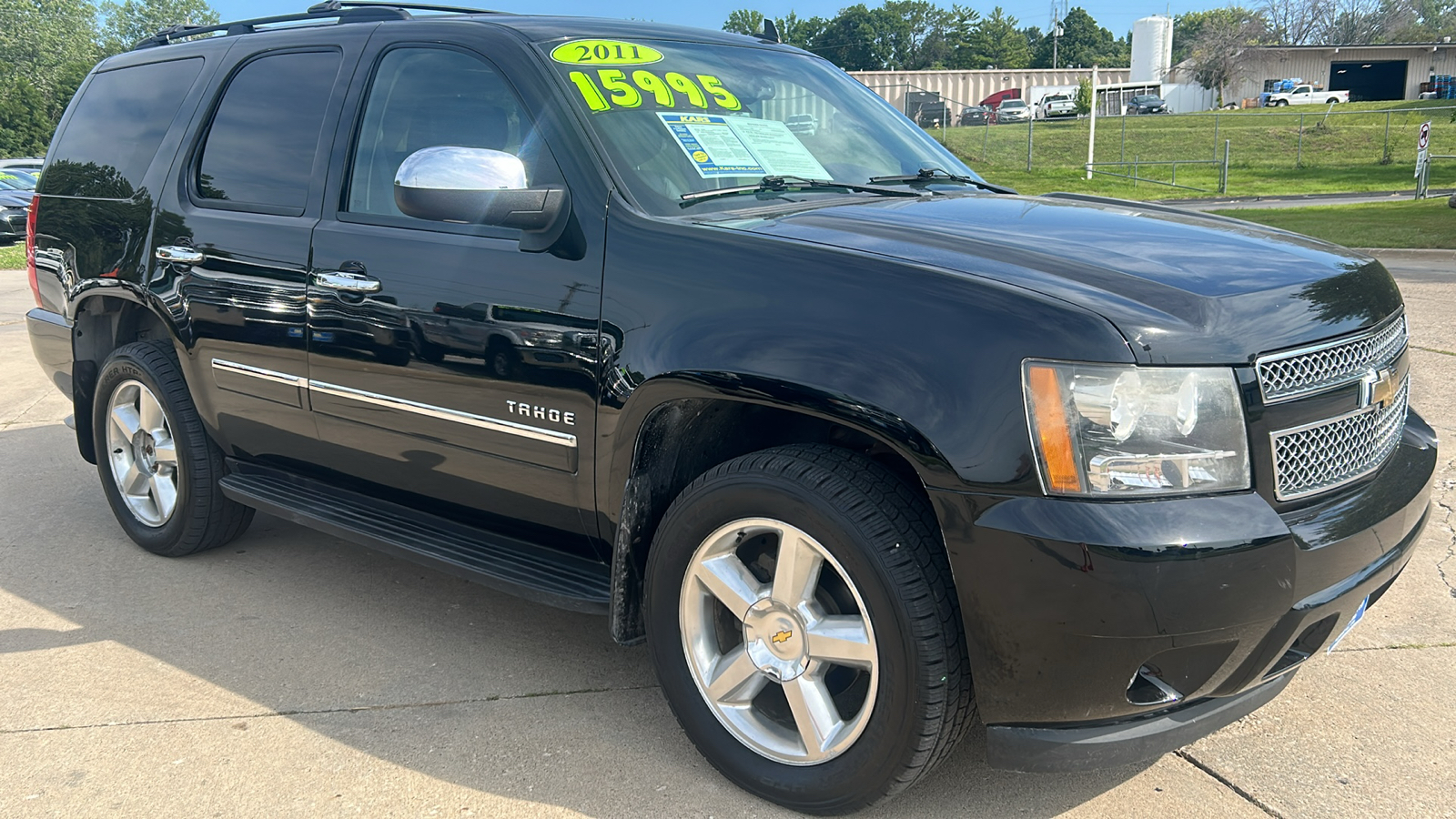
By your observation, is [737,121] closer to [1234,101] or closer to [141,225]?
[141,225]

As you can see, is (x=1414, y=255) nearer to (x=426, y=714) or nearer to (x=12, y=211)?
(x=426, y=714)

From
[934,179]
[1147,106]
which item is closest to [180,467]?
[934,179]

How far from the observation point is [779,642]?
2.68 metres

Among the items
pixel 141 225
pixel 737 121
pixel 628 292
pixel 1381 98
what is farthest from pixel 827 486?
pixel 1381 98

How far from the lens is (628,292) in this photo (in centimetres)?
282

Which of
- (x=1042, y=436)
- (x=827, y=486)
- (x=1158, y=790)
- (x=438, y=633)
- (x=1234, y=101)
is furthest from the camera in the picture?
(x=1234, y=101)

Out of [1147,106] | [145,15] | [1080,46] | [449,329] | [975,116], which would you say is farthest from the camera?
[1080,46]

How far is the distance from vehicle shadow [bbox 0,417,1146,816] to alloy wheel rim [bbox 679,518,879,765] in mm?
205

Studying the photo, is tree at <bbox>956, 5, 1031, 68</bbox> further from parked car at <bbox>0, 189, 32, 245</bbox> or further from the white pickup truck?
parked car at <bbox>0, 189, 32, 245</bbox>

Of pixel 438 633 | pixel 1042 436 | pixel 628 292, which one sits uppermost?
pixel 628 292

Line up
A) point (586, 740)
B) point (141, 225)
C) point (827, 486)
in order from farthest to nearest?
point (141, 225), point (586, 740), point (827, 486)

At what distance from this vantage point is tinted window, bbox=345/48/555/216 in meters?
3.29

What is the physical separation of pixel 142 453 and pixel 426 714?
6.96 ft

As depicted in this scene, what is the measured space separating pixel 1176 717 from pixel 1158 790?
520 millimetres
